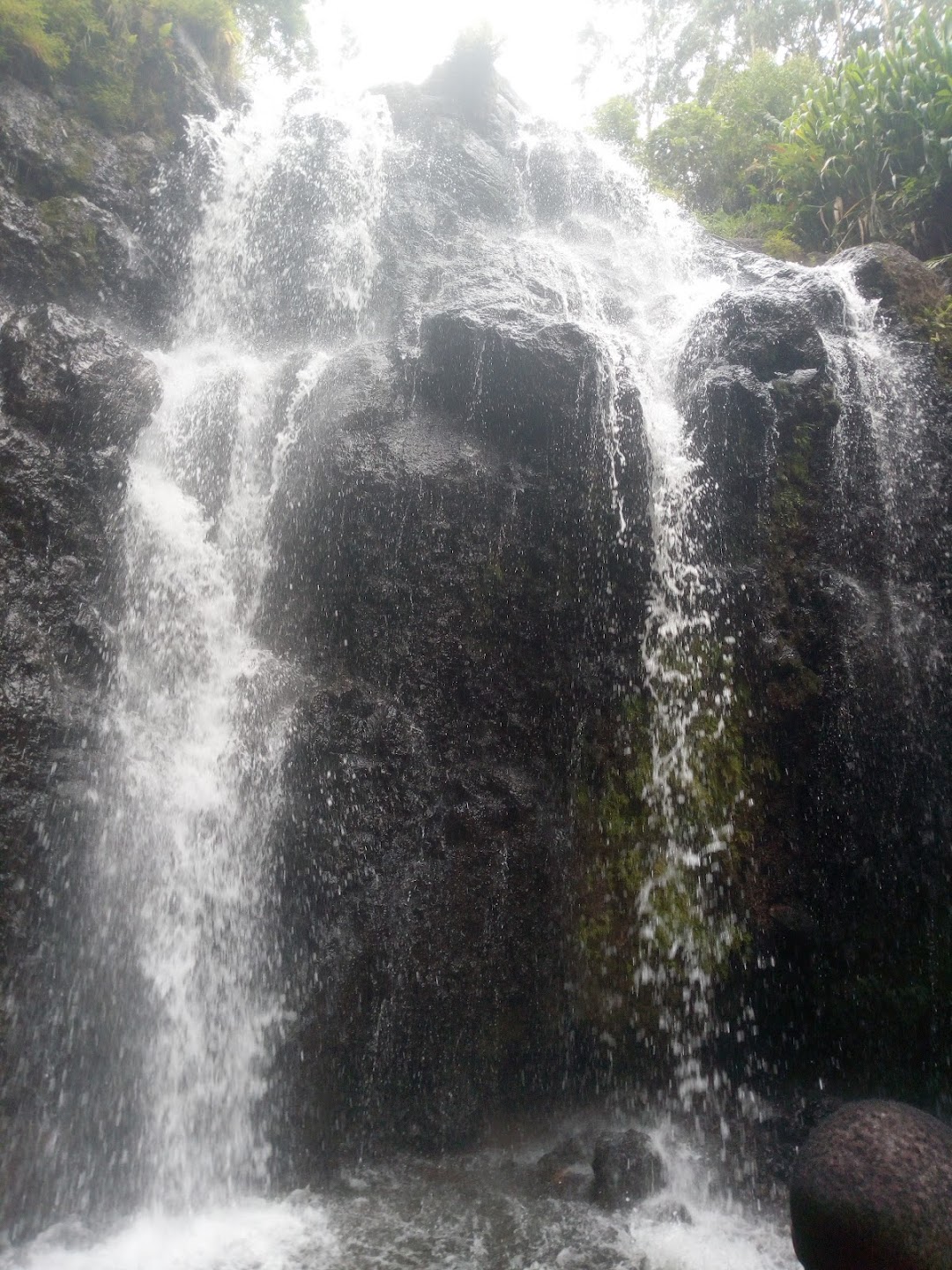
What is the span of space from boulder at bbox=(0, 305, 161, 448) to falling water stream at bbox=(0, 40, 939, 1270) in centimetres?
30

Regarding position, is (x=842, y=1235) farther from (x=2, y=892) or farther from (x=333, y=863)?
(x=2, y=892)

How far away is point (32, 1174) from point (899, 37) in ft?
43.0

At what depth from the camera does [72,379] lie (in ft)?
21.1

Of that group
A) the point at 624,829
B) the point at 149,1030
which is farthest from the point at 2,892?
the point at 624,829

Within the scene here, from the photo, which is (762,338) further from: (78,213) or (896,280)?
(78,213)

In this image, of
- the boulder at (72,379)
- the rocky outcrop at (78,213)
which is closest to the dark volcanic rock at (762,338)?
the boulder at (72,379)

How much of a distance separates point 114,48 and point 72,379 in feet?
15.6

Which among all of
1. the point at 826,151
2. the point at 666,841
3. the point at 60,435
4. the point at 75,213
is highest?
the point at 826,151

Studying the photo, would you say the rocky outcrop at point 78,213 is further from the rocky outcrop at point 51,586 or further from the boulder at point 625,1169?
the boulder at point 625,1169

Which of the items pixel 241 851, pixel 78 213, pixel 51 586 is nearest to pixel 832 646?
pixel 241 851

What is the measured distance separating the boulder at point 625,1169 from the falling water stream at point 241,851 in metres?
0.10

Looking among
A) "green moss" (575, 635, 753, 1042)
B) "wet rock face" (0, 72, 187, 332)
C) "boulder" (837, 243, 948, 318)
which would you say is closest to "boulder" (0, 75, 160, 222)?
"wet rock face" (0, 72, 187, 332)

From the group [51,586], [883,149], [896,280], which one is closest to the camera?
[51,586]

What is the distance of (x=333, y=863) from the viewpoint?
5645mm
